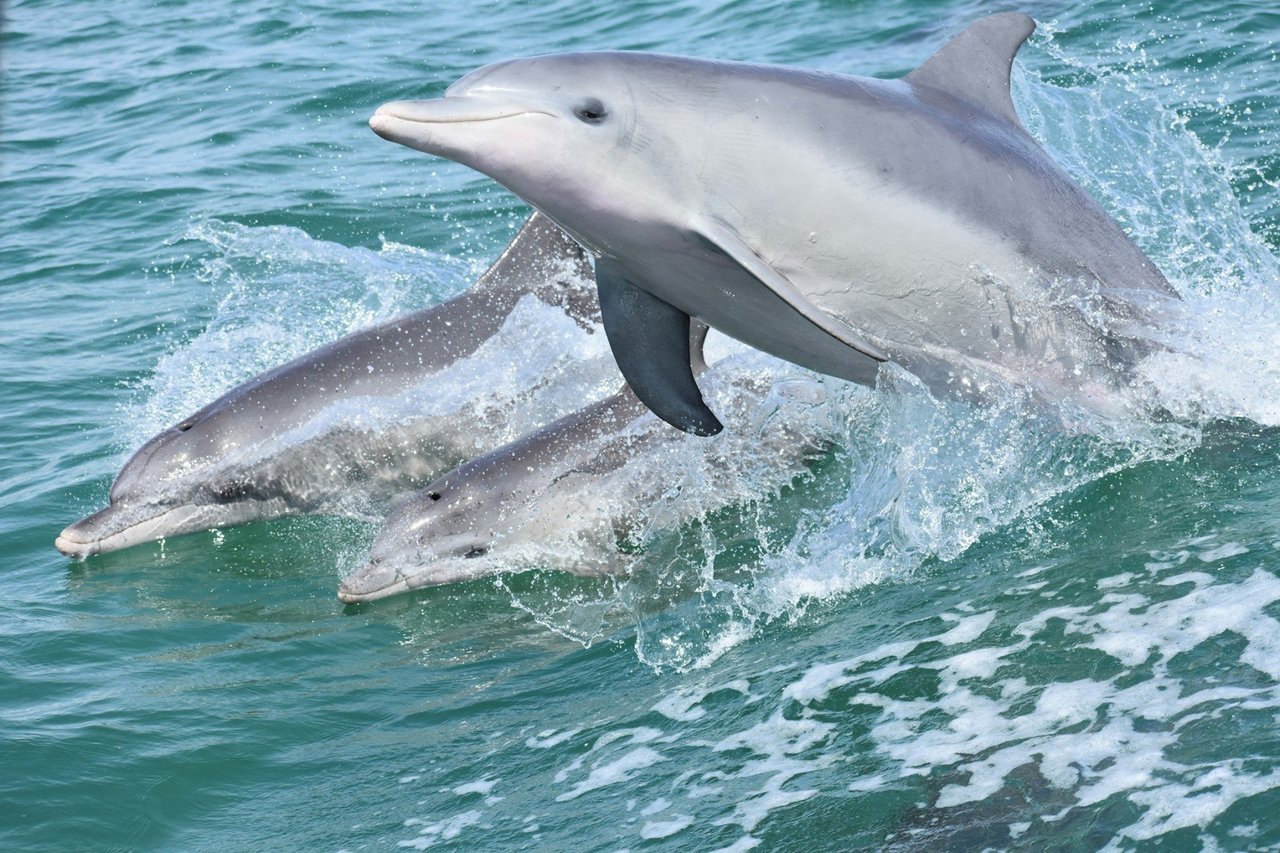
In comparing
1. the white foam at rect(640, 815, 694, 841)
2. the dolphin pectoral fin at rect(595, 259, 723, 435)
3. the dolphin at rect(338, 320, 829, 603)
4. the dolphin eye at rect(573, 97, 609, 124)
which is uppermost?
the dolphin eye at rect(573, 97, 609, 124)

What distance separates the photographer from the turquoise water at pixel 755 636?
512 cm

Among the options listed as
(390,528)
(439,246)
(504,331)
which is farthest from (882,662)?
(439,246)

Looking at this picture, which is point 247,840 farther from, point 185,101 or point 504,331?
point 185,101

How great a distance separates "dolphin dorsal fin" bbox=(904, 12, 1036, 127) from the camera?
22.3 feet

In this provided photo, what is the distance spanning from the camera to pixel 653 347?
639cm

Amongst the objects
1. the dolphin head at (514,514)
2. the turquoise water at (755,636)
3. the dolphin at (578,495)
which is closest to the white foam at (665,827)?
the turquoise water at (755,636)

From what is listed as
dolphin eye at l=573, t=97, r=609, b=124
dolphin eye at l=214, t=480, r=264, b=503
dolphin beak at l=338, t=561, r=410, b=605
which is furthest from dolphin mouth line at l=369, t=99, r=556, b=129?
dolphin eye at l=214, t=480, r=264, b=503

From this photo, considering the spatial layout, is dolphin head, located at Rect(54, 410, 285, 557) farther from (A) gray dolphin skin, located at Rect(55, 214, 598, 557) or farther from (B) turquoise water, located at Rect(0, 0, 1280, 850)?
(B) turquoise water, located at Rect(0, 0, 1280, 850)

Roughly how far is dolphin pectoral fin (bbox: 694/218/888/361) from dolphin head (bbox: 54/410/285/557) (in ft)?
16.7

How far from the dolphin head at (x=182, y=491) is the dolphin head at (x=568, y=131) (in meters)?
4.78

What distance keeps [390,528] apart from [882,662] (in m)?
3.55

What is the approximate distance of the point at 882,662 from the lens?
6020 mm

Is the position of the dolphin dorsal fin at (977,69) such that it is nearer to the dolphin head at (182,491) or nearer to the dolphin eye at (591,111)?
the dolphin eye at (591,111)

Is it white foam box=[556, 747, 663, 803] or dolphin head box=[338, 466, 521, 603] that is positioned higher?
dolphin head box=[338, 466, 521, 603]
